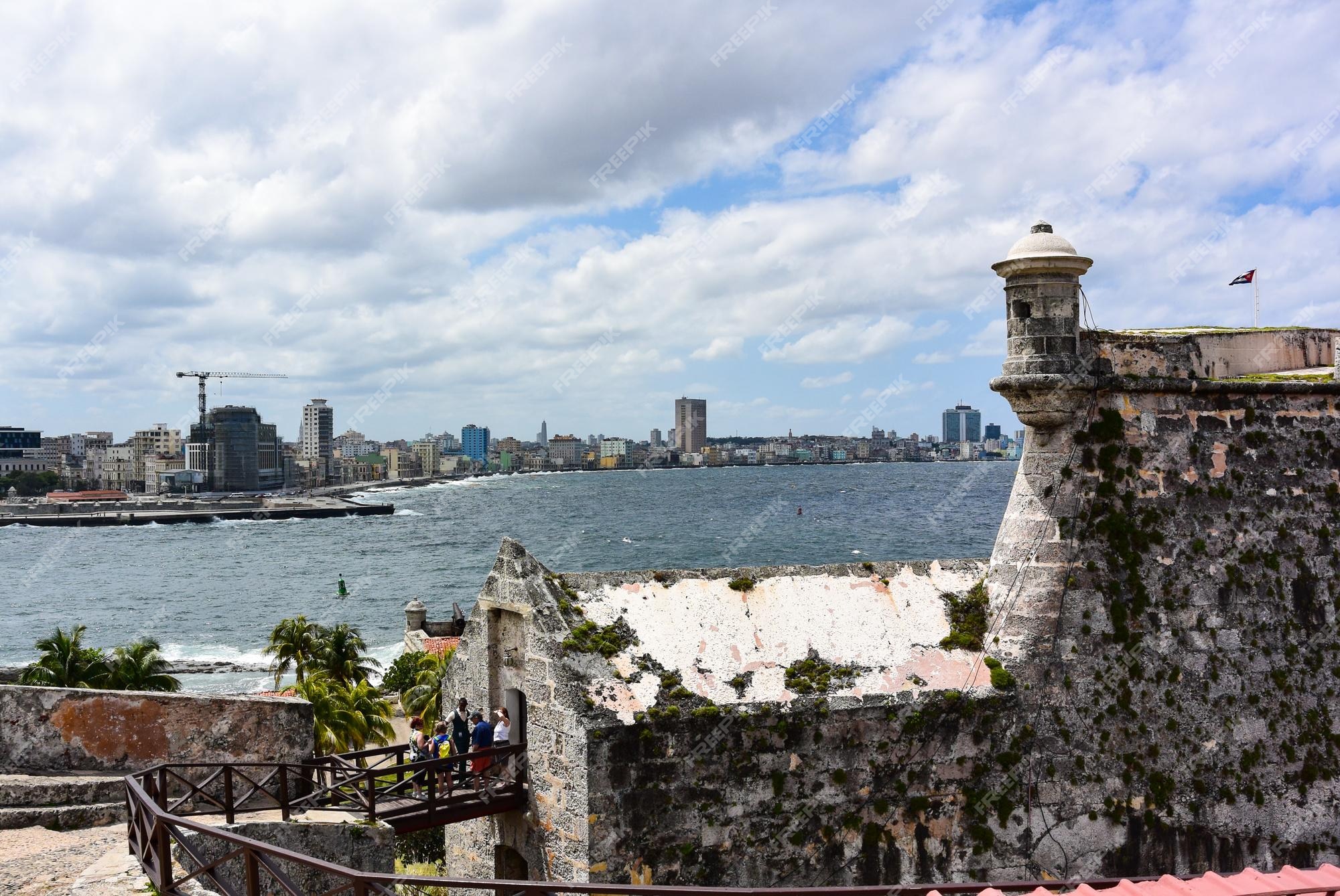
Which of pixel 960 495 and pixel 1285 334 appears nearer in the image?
pixel 1285 334

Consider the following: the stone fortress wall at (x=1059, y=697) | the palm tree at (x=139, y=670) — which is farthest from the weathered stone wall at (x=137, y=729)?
the palm tree at (x=139, y=670)

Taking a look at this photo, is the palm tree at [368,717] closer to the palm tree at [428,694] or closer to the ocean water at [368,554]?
the palm tree at [428,694]

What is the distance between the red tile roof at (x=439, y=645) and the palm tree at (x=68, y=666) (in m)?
15.2

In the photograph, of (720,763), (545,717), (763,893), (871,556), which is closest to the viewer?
(763,893)

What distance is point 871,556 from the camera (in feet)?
248

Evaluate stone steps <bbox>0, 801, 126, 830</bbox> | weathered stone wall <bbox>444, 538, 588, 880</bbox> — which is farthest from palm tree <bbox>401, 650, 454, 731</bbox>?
stone steps <bbox>0, 801, 126, 830</bbox>

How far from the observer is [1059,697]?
1044cm

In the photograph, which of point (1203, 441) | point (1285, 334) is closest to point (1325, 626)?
point (1203, 441)

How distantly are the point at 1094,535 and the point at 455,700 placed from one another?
8.20m

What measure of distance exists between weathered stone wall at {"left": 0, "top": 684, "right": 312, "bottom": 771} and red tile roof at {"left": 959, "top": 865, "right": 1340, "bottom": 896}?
7.89 meters

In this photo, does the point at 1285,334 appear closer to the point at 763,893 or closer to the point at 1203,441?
the point at 1203,441

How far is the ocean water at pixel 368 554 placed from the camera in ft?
230

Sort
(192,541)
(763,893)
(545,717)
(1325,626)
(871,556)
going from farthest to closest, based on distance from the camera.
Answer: (192,541) → (871,556) → (1325,626) → (545,717) → (763,893)

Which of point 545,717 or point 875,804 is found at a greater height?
point 545,717
